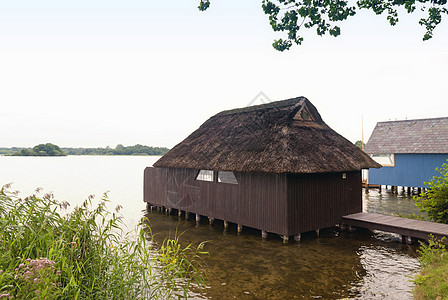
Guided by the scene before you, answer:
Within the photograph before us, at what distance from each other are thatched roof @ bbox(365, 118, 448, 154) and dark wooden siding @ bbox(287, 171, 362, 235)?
39.3ft

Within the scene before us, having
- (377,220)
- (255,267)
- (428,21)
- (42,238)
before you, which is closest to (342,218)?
(377,220)

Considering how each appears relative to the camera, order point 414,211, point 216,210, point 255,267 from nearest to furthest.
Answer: point 255,267 → point 216,210 → point 414,211

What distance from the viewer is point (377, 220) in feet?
36.0

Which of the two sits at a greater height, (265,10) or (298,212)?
(265,10)

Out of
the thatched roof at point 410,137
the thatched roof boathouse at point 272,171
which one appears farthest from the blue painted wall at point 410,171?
the thatched roof boathouse at point 272,171

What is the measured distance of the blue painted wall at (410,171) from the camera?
20500mm

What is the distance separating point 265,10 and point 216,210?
319 inches

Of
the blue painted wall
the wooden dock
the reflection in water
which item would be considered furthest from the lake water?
the blue painted wall

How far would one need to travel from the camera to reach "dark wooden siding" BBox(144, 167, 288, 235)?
10266mm

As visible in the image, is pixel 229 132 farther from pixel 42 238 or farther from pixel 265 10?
pixel 42 238

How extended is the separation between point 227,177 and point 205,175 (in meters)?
1.40

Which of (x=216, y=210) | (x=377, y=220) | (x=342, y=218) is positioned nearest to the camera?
(x=377, y=220)

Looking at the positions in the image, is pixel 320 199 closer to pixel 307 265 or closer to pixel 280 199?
pixel 280 199

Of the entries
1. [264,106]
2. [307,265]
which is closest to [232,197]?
[307,265]
